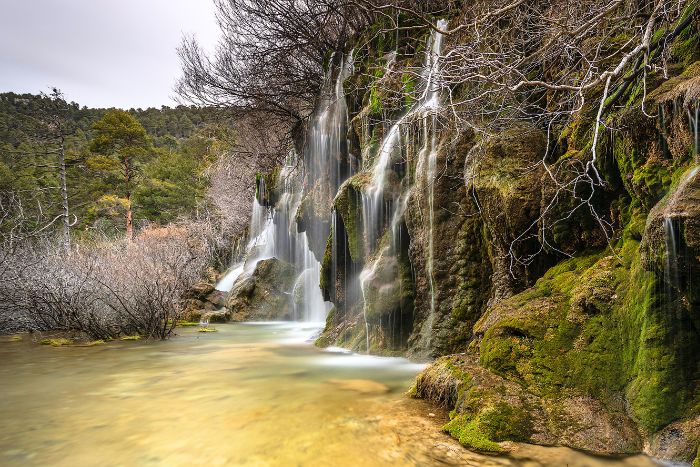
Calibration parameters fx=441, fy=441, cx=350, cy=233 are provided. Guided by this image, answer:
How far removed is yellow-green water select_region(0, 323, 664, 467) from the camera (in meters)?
3.12

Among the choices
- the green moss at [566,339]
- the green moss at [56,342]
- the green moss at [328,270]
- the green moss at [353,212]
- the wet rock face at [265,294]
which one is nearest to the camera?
the green moss at [566,339]

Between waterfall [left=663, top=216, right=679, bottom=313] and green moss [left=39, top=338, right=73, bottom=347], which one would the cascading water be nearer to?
green moss [left=39, top=338, right=73, bottom=347]

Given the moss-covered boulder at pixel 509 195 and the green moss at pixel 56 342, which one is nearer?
the moss-covered boulder at pixel 509 195

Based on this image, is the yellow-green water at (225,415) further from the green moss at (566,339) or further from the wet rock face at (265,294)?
the wet rock face at (265,294)

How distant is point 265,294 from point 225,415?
12096 mm

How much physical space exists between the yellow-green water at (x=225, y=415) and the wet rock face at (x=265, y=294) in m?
8.34

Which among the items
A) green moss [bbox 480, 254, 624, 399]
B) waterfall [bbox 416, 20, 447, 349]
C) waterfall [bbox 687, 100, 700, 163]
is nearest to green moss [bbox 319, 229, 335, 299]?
waterfall [bbox 416, 20, 447, 349]

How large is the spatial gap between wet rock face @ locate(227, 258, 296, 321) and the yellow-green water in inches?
328

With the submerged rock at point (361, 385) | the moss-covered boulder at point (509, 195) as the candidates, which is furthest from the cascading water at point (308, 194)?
the submerged rock at point (361, 385)

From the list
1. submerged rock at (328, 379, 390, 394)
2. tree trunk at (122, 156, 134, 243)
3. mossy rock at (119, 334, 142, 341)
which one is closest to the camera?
submerged rock at (328, 379, 390, 394)

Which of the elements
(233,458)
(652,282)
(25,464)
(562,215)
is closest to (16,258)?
(25,464)

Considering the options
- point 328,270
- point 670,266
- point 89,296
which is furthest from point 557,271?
point 89,296

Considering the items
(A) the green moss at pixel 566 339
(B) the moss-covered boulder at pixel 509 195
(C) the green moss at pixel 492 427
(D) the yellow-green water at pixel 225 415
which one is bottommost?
(D) the yellow-green water at pixel 225 415

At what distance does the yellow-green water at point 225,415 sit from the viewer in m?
3.12
